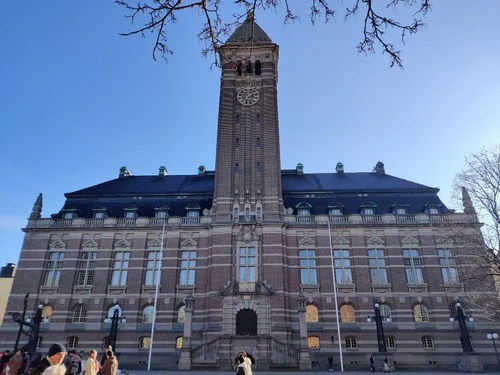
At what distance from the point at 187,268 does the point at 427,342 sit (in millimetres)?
23066

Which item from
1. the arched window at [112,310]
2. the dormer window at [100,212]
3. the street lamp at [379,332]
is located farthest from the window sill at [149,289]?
the street lamp at [379,332]

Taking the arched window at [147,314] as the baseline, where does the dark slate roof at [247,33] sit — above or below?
above

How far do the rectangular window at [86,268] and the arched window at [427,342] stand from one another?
31.6m

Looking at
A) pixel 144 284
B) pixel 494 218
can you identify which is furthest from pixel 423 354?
pixel 144 284

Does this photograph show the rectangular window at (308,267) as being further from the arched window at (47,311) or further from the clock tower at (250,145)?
the arched window at (47,311)

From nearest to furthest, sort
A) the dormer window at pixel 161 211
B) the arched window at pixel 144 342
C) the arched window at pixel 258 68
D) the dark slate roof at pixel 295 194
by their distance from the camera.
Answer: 1. the arched window at pixel 144 342
2. the dormer window at pixel 161 211
3. the dark slate roof at pixel 295 194
4. the arched window at pixel 258 68

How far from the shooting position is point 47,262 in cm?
3747

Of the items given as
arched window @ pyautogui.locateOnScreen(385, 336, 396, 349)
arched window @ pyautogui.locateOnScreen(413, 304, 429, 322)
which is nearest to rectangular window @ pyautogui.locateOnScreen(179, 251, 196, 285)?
arched window @ pyautogui.locateOnScreen(385, 336, 396, 349)

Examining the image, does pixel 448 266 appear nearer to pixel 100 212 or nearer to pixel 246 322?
pixel 246 322

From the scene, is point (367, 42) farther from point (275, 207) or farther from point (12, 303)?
point (12, 303)

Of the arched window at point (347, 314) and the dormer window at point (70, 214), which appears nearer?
the arched window at point (347, 314)

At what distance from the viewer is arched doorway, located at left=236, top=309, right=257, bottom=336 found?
1282 inches

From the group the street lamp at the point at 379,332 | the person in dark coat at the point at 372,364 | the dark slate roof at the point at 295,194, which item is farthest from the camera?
the dark slate roof at the point at 295,194

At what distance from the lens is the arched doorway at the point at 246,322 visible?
107 feet
